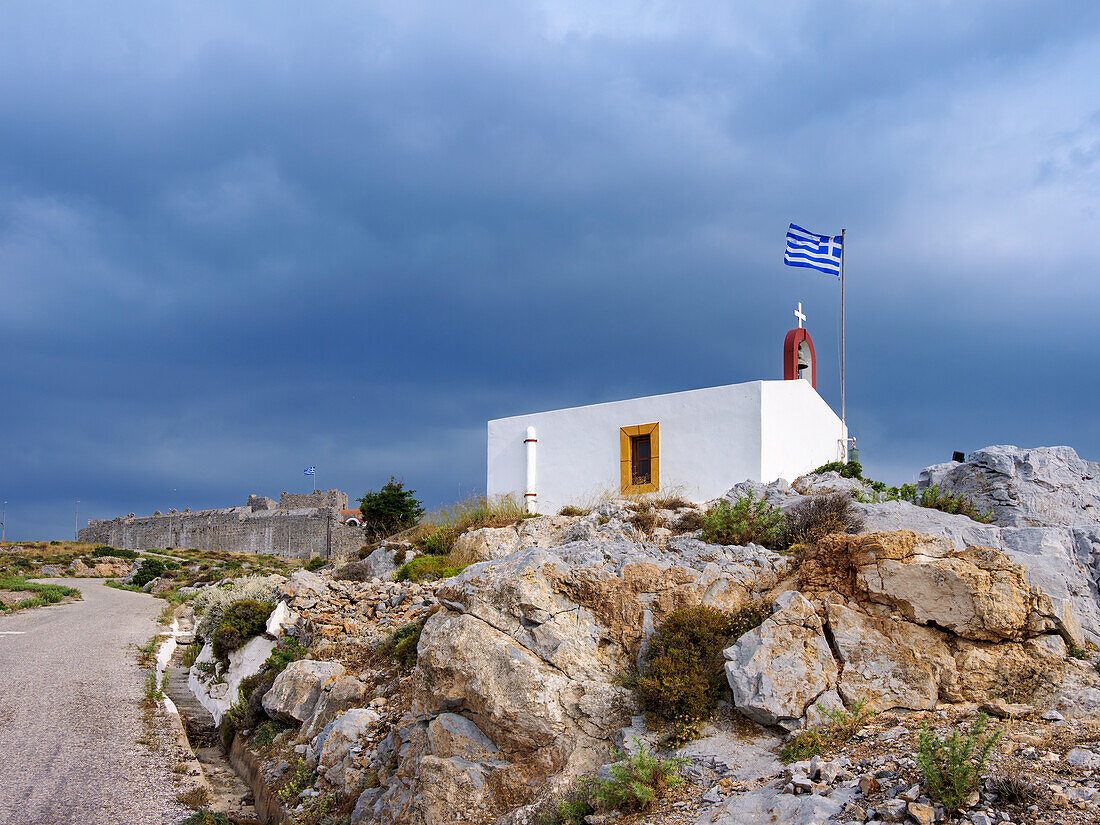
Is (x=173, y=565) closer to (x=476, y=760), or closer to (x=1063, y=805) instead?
(x=476, y=760)

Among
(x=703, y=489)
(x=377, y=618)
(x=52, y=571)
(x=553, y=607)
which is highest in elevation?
(x=703, y=489)

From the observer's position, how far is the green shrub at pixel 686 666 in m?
6.55

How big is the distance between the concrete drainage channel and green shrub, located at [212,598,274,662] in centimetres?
144

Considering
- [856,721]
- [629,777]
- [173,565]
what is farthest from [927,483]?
[173,565]

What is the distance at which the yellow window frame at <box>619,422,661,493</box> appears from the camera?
1962cm

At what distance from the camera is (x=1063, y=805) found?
416cm

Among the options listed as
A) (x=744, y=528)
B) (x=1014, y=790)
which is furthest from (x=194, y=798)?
(x=1014, y=790)

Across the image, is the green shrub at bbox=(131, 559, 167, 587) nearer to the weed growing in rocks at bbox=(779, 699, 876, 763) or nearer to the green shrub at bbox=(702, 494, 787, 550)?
the green shrub at bbox=(702, 494, 787, 550)

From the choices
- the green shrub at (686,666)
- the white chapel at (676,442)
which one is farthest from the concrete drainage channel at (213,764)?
the white chapel at (676,442)

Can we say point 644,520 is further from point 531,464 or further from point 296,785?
point 531,464

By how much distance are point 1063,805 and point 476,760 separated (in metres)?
4.74

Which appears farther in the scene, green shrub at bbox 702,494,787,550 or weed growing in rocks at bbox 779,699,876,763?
green shrub at bbox 702,494,787,550

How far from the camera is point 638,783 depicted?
5.66 m

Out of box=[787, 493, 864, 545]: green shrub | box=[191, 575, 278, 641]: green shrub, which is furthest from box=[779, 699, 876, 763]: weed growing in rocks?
box=[191, 575, 278, 641]: green shrub
